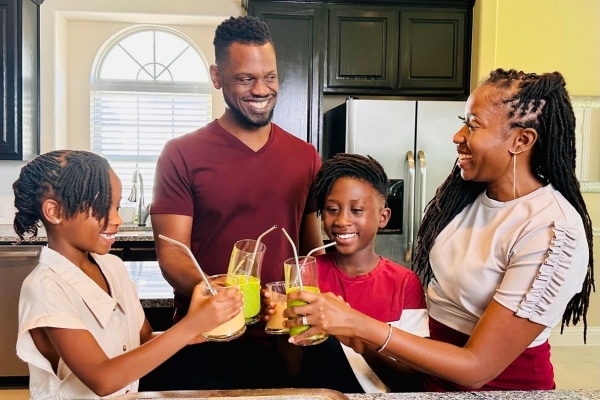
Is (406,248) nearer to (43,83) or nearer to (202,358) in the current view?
(202,358)

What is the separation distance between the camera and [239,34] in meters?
1.46

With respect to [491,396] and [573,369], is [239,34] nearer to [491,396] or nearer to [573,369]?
[491,396]

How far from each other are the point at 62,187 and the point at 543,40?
3.80 metres

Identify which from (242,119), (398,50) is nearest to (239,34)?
(242,119)

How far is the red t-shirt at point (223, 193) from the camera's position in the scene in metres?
1.48

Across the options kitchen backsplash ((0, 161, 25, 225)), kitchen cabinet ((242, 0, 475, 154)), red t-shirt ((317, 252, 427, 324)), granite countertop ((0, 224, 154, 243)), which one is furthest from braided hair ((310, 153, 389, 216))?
kitchen backsplash ((0, 161, 25, 225))

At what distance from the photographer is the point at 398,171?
11.0 feet

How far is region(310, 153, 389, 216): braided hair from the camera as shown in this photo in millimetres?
1445

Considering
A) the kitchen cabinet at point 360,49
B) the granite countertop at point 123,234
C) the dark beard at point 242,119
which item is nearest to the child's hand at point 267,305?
the dark beard at point 242,119

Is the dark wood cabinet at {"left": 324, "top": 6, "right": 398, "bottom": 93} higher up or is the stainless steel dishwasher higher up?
the dark wood cabinet at {"left": 324, "top": 6, "right": 398, "bottom": 93}

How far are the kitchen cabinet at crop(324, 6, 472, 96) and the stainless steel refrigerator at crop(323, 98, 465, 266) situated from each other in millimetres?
413

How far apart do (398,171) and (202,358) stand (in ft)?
7.22

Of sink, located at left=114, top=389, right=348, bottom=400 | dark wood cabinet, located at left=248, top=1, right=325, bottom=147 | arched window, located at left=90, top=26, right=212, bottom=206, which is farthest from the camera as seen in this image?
arched window, located at left=90, top=26, right=212, bottom=206

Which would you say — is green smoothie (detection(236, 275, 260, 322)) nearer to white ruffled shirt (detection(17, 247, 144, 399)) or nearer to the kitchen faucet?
white ruffled shirt (detection(17, 247, 144, 399))
